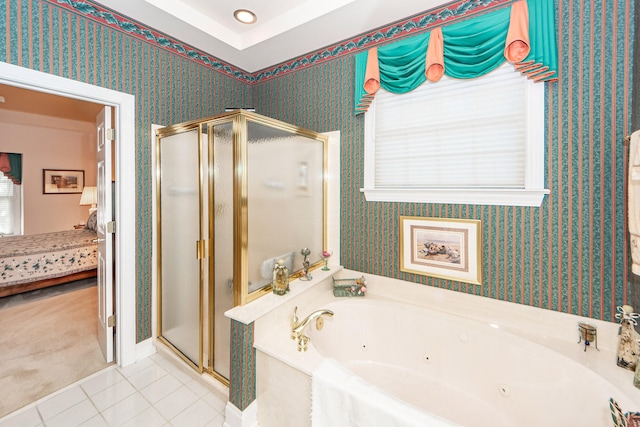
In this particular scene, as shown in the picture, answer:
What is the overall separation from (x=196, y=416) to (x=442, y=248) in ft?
6.52

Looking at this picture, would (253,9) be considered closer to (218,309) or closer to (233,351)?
(218,309)

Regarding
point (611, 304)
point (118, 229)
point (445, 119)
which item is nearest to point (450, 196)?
point (445, 119)

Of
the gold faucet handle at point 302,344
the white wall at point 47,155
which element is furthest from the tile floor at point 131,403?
the white wall at point 47,155

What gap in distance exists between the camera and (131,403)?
1778 millimetres

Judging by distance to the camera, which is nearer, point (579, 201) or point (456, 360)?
point (579, 201)

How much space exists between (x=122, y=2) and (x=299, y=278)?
2346 mm

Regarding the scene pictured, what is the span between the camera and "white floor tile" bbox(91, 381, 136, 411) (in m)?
1.77

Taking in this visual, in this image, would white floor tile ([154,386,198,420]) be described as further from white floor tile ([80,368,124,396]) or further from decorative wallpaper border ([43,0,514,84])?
decorative wallpaper border ([43,0,514,84])

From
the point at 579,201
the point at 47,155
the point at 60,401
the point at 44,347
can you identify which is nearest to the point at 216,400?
the point at 60,401

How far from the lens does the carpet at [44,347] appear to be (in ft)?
6.26

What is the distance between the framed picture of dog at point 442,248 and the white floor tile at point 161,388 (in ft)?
6.26

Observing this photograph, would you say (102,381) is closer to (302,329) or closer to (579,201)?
(302,329)

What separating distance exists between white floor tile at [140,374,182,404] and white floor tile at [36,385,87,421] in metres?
0.38

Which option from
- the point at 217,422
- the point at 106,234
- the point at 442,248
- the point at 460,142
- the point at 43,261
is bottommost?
the point at 217,422
